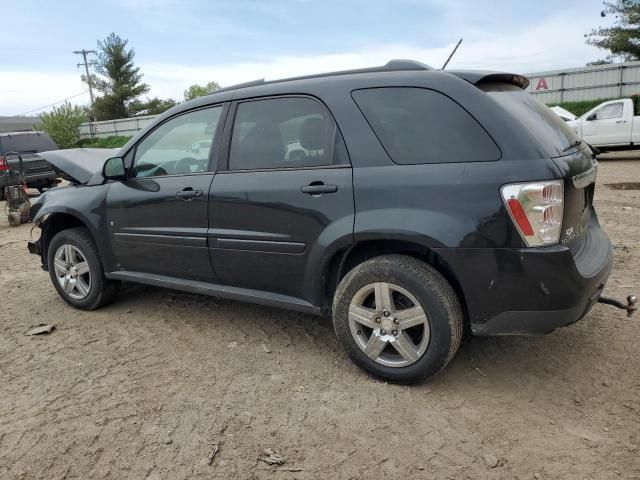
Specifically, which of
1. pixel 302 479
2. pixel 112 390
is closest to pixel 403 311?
pixel 302 479

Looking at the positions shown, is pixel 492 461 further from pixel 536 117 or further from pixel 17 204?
pixel 17 204

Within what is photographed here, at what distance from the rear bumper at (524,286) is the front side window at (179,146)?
1.91 metres

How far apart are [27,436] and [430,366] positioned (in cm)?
215

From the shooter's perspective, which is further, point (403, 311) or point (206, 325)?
point (206, 325)

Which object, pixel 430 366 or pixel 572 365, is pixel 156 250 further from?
pixel 572 365

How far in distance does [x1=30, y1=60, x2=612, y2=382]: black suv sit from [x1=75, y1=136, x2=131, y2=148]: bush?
36.0 meters

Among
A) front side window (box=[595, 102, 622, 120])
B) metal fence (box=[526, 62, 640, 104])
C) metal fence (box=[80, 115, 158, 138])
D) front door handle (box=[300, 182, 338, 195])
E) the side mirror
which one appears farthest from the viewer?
metal fence (box=[80, 115, 158, 138])

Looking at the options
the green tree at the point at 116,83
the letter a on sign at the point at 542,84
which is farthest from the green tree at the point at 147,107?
the letter a on sign at the point at 542,84

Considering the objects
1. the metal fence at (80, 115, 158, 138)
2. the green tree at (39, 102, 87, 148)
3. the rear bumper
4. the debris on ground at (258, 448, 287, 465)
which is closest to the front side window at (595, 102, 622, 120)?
the rear bumper

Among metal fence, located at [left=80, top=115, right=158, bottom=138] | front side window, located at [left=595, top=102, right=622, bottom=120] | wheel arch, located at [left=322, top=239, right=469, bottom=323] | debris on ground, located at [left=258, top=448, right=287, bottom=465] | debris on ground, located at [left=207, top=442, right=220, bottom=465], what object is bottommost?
debris on ground, located at [left=258, top=448, right=287, bottom=465]

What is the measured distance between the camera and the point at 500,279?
267 cm

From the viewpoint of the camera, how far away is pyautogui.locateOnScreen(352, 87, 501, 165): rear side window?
274 cm

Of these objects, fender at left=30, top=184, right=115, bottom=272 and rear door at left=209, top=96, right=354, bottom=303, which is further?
fender at left=30, top=184, right=115, bottom=272

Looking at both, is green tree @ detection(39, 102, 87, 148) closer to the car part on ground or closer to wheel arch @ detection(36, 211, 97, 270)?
the car part on ground
